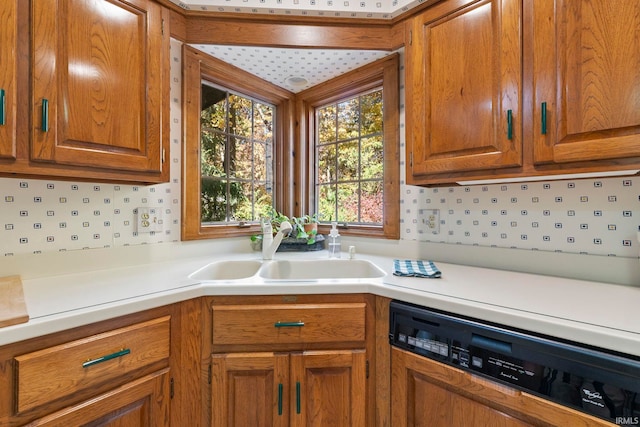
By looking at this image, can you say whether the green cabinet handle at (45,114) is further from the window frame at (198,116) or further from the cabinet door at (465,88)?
the cabinet door at (465,88)

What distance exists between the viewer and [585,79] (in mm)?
928

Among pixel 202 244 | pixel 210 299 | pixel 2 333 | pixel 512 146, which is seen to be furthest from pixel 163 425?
pixel 512 146

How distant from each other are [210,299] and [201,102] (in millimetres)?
1238

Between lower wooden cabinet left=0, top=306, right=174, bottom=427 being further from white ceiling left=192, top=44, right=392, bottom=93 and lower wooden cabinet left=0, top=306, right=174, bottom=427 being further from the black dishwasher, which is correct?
A: white ceiling left=192, top=44, right=392, bottom=93

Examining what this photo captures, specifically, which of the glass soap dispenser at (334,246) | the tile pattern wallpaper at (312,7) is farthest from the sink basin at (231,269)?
the tile pattern wallpaper at (312,7)

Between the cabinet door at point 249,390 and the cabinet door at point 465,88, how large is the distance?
1.03 meters

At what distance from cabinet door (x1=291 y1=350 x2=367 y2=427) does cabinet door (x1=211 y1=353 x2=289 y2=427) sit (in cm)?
5

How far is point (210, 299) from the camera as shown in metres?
1.08

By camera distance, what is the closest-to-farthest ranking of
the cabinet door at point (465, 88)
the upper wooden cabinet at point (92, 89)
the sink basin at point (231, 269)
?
the upper wooden cabinet at point (92, 89)
the cabinet door at point (465, 88)
the sink basin at point (231, 269)

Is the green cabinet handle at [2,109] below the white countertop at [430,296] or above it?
above

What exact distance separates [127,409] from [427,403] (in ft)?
3.16

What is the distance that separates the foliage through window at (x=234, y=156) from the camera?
1821 millimetres

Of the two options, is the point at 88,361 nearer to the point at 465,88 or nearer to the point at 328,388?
the point at 328,388

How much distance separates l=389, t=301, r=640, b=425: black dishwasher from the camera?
0.66 meters
